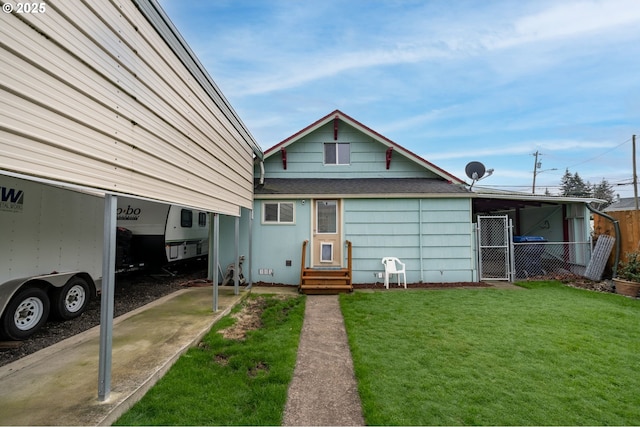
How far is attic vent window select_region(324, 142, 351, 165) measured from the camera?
1048 centimetres

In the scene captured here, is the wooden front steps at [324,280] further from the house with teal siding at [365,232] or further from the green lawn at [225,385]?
the green lawn at [225,385]

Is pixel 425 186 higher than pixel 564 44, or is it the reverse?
pixel 564 44

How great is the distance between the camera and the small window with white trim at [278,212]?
9164 millimetres

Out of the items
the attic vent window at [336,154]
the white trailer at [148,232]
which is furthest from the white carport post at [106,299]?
the attic vent window at [336,154]

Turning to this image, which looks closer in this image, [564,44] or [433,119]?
[564,44]

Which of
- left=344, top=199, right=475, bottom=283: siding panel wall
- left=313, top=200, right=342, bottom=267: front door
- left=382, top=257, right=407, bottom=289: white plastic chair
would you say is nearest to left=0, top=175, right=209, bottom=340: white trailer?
left=313, top=200, right=342, bottom=267: front door

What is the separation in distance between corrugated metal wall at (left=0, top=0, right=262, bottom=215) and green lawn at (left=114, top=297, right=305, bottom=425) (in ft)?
6.71

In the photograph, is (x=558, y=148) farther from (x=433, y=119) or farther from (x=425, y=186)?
(x=425, y=186)

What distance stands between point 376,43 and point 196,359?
1150 cm

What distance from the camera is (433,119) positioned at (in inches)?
770

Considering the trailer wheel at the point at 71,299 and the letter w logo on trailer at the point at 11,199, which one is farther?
the trailer wheel at the point at 71,299

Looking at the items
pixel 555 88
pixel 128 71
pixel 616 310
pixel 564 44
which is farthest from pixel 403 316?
pixel 555 88

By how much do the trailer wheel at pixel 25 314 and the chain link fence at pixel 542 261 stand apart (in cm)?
1218

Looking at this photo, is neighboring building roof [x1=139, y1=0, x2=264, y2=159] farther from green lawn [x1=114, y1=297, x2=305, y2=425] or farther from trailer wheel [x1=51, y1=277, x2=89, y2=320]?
trailer wheel [x1=51, y1=277, x2=89, y2=320]
